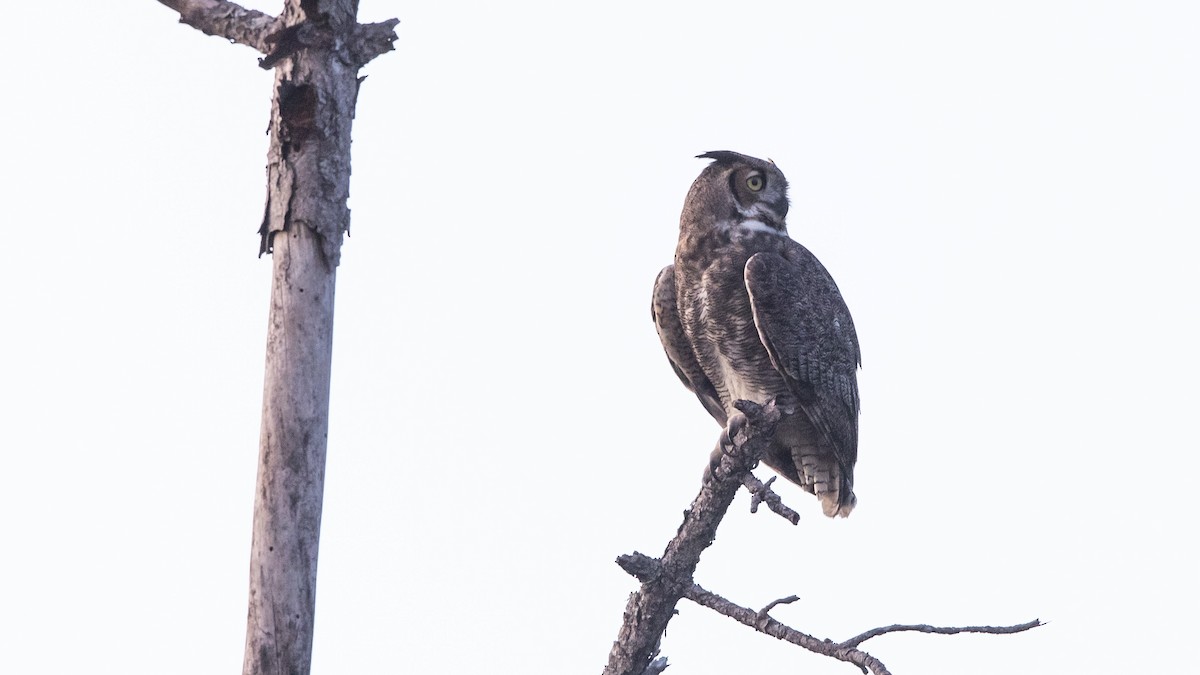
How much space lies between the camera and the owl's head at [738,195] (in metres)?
7.07

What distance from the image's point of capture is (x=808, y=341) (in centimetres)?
664

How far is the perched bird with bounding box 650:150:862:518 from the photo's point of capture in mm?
6637

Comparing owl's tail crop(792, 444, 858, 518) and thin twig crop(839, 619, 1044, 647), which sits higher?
owl's tail crop(792, 444, 858, 518)

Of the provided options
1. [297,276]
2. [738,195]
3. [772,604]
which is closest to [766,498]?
[772,604]

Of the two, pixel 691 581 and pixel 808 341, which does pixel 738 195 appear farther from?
pixel 691 581

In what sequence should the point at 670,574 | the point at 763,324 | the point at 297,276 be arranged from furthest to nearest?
the point at 763,324 → the point at 670,574 → the point at 297,276

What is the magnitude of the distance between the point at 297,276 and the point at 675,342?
331cm

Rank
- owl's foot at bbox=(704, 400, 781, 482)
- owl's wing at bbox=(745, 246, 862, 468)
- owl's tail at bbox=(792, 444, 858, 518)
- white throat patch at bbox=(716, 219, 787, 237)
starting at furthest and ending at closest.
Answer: white throat patch at bbox=(716, 219, 787, 237), owl's tail at bbox=(792, 444, 858, 518), owl's wing at bbox=(745, 246, 862, 468), owl's foot at bbox=(704, 400, 781, 482)

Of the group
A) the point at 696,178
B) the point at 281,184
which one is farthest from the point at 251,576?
the point at 696,178

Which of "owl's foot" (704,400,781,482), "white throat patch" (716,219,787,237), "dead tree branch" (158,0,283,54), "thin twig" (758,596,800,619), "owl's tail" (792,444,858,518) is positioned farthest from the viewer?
"white throat patch" (716,219,787,237)

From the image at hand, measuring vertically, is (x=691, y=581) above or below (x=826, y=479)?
below

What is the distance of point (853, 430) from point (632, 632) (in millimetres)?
2003

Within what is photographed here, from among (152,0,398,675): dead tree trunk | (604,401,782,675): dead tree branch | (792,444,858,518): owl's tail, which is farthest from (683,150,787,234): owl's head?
(152,0,398,675): dead tree trunk

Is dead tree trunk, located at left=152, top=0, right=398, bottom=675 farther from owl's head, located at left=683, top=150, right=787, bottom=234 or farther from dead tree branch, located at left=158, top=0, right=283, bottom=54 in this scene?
owl's head, located at left=683, top=150, right=787, bottom=234
